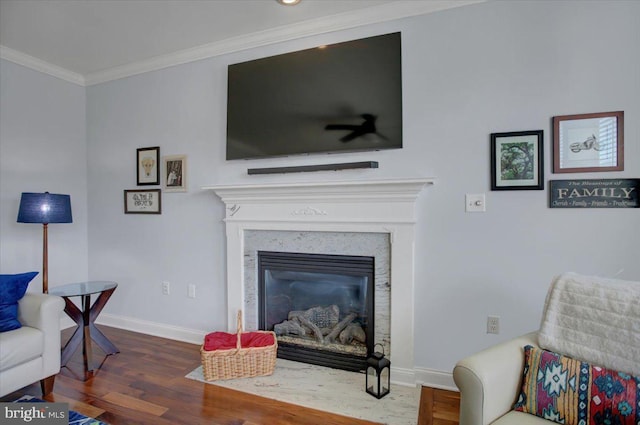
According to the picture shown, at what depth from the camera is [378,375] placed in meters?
2.15

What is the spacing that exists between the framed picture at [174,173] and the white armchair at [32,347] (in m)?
1.23

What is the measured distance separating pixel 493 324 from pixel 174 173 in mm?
2778

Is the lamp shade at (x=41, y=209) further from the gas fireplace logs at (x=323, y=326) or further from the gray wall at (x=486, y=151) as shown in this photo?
the gas fireplace logs at (x=323, y=326)

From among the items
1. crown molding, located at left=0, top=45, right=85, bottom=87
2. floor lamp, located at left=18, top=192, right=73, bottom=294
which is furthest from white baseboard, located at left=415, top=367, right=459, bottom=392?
crown molding, located at left=0, top=45, right=85, bottom=87

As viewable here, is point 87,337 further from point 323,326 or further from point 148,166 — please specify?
point 323,326

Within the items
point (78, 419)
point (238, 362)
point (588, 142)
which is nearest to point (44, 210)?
point (78, 419)

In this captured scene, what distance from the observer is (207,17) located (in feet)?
8.27

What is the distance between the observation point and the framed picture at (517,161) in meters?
2.08

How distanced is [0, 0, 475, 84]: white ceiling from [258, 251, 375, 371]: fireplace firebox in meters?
1.72

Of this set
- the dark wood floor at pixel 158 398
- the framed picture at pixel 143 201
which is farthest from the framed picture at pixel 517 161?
the framed picture at pixel 143 201

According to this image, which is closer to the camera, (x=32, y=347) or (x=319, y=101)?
(x=32, y=347)

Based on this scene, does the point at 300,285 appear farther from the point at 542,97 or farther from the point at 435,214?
the point at 542,97

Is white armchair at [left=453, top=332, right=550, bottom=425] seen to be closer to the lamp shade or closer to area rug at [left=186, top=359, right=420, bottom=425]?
area rug at [left=186, top=359, right=420, bottom=425]

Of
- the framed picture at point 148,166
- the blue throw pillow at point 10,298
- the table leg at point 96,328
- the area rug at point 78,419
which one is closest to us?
the area rug at point 78,419
